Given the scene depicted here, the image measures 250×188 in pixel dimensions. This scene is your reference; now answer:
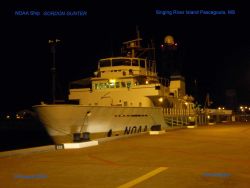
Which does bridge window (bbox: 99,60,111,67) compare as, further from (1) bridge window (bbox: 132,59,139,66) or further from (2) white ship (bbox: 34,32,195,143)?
(1) bridge window (bbox: 132,59,139,66)

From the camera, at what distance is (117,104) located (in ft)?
95.5

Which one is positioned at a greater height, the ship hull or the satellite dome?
the satellite dome

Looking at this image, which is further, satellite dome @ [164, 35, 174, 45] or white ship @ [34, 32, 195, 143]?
satellite dome @ [164, 35, 174, 45]

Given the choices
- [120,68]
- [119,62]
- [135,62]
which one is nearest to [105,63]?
[119,62]

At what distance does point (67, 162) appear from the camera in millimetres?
10273

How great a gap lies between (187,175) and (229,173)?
0.99 meters

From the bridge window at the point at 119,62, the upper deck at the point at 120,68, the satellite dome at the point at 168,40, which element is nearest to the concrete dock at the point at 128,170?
the upper deck at the point at 120,68

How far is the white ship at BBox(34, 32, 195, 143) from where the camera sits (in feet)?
67.7

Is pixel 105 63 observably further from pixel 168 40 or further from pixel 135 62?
pixel 168 40

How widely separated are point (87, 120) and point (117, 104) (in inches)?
305

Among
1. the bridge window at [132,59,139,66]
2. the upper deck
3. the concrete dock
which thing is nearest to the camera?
the concrete dock

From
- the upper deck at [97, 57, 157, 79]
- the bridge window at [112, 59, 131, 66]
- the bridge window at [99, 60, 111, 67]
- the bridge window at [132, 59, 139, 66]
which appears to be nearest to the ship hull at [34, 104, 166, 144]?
the upper deck at [97, 57, 157, 79]

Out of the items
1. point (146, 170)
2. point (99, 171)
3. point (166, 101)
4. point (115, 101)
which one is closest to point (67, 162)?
point (99, 171)

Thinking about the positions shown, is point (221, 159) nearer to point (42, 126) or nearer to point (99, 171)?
point (99, 171)
